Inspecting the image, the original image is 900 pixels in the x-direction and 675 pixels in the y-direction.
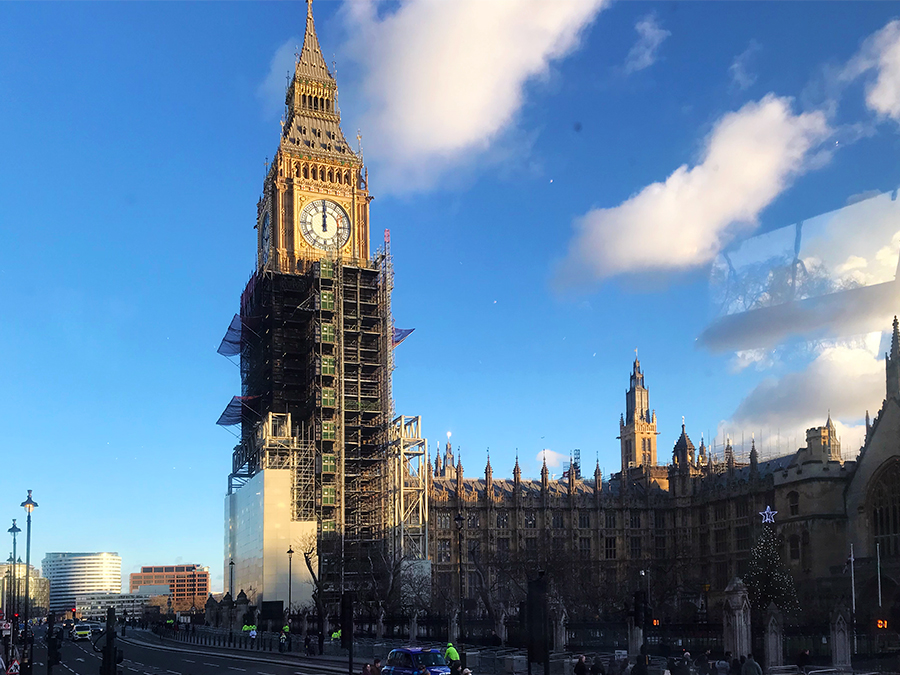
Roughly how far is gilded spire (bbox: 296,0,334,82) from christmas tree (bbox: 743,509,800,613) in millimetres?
74504

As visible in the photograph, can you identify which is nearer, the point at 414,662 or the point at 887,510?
the point at 414,662

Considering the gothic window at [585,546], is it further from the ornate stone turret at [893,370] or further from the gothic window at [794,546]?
the ornate stone turret at [893,370]

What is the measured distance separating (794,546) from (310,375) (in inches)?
1924

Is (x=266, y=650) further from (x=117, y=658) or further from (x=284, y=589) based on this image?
(x=117, y=658)

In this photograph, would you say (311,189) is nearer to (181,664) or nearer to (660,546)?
(660,546)

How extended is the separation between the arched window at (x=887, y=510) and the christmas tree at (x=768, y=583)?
11148 millimetres

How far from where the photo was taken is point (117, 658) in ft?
88.6

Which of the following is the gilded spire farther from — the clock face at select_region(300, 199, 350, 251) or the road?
the road

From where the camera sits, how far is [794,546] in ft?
282

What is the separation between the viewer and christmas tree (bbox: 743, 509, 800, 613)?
68.1m

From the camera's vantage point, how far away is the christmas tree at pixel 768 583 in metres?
68.1

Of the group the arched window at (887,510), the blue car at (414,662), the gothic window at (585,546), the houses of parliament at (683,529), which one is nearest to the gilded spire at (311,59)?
the houses of parliament at (683,529)

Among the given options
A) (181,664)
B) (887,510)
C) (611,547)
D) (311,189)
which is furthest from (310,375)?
(887,510)

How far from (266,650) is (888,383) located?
50766 mm
